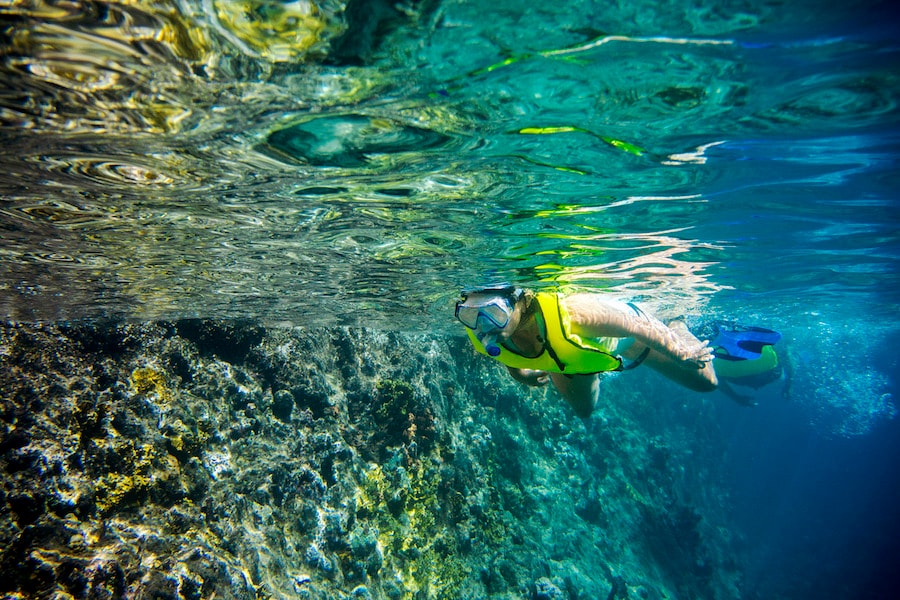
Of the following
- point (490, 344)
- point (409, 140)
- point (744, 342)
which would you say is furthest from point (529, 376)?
point (744, 342)

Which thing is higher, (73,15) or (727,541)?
(73,15)

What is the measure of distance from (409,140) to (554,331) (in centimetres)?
304

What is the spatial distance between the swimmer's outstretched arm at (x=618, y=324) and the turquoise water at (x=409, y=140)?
2.11 metres

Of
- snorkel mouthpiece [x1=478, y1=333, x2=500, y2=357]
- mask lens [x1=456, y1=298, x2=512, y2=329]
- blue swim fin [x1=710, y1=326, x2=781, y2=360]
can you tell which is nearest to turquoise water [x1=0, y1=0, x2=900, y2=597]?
mask lens [x1=456, y1=298, x2=512, y2=329]

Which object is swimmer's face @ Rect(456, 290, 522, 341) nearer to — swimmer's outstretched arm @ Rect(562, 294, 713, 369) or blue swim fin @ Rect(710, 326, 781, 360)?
swimmer's outstretched arm @ Rect(562, 294, 713, 369)

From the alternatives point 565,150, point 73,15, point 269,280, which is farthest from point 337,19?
point 269,280

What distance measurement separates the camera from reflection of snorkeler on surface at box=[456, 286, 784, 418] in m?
5.09

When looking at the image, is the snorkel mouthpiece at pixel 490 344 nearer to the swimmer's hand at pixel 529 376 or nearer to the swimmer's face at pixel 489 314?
the swimmer's face at pixel 489 314

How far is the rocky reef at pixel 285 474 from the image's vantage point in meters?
7.18

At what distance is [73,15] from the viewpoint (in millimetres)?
3285

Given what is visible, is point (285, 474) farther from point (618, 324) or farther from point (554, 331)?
point (618, 324)

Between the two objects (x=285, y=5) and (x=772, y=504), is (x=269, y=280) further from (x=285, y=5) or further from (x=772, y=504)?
(x=772, y=504)

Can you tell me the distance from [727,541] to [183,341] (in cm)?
3488

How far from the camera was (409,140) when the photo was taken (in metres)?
5.42
